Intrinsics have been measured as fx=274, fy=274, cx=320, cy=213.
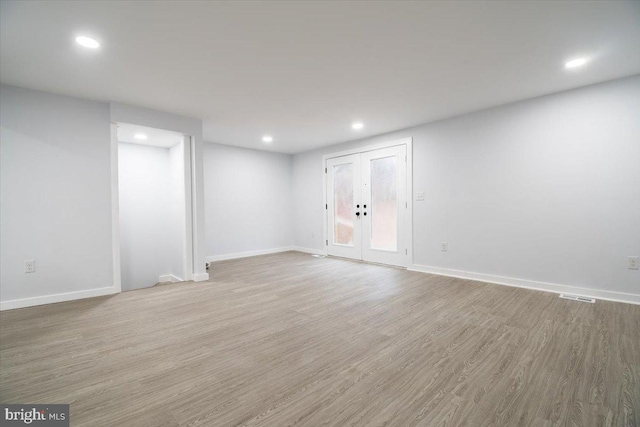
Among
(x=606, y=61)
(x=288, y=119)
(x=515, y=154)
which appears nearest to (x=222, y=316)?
(x=288, y=119)

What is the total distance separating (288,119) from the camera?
14.3 feet

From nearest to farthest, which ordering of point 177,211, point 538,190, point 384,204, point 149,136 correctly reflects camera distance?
point 538,190 → point 149,136 → point 177,211 → point 384,204

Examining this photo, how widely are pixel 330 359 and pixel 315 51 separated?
8.36ft

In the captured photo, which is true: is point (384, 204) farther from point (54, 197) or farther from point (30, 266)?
point (30, 266)

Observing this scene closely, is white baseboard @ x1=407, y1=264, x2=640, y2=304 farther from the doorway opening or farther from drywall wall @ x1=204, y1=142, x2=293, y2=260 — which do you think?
the doorway opening

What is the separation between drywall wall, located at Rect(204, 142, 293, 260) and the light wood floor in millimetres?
2602

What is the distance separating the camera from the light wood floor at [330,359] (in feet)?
4.84

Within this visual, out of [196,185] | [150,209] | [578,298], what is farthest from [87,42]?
[578,298]

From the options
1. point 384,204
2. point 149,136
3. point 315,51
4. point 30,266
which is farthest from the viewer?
point 384,204

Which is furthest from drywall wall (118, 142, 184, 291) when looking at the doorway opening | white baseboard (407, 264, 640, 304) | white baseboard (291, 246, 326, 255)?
white baseboard (407, 264, 640, 304)

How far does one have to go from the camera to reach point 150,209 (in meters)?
5.11

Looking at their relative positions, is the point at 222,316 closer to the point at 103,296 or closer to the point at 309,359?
the point at 309,359

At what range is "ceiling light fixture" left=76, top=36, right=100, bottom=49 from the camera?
221 cm

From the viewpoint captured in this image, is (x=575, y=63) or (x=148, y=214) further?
(x=148, y=214)
